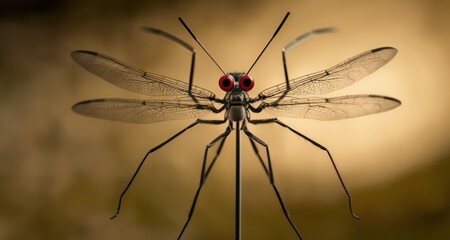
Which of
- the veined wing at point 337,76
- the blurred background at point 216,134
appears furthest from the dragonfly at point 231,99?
the blurred background at point 216,134

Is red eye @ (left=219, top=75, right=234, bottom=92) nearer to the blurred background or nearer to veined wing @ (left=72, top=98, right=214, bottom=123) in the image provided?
veined wing @ (left=72, top=98, right=214, bottom=123)

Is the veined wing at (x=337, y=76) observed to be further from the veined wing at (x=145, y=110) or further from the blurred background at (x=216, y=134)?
the blurred background at (x=216, y=134)

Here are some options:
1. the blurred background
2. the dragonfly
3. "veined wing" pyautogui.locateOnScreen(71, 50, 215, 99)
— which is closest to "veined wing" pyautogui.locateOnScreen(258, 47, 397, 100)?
→ the dragonfly

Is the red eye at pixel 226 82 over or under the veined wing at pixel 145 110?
over

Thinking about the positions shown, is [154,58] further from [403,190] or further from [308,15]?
[403,190]

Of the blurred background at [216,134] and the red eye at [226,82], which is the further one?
the blurred background at [216,134]
